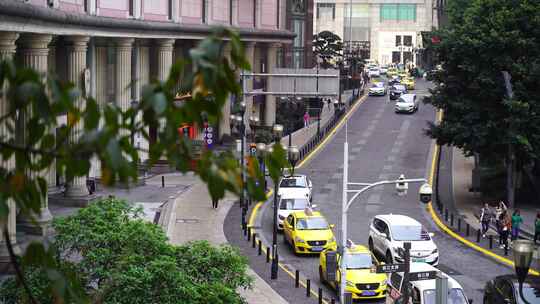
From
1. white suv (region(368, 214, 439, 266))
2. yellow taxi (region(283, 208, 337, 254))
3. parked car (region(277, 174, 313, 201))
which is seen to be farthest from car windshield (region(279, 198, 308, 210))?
white suv (region(368, 214, 439, 266))

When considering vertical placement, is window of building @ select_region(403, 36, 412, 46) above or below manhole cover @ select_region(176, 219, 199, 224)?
above

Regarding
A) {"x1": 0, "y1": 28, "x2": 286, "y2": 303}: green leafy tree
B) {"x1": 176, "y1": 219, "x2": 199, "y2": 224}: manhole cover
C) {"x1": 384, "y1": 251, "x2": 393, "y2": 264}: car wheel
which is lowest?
{"x1": 176, "y1": 219, "x2": 199, "y2": 224}: manhole cover

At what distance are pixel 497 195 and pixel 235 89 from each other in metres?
47.9

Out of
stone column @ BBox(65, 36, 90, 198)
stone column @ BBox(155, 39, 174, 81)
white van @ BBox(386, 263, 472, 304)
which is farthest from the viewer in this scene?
stone column @ BBox(155, 39, 174, 81)

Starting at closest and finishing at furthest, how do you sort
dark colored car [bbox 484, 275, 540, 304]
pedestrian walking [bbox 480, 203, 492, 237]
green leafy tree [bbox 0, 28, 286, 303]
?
green leafy tree [bbox 0, 28, 286, 303], dark colored car [bbox 484, 275, 540, 304], pedestrian walking [bbox 480, 203, 492, 237]

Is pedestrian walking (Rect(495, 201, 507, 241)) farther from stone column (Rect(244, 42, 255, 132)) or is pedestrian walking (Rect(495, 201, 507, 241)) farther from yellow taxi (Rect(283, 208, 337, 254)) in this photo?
stone column (Rect(244, 42, 255, 132))

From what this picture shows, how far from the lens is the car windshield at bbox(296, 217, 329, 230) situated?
3941cm

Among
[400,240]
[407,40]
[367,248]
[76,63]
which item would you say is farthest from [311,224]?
[407,40]

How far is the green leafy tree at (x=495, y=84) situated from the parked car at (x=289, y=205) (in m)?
8.66

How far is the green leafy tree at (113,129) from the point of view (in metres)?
5.51

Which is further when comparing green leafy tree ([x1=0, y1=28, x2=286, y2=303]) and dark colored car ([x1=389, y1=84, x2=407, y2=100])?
dark colored car ([x1=389, y1=84, x2=407, y2=100])

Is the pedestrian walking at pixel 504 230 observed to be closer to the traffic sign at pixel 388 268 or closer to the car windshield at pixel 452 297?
the car windshield at pixel 452 297

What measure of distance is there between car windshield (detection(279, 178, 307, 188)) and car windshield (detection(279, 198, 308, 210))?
4.97 meters

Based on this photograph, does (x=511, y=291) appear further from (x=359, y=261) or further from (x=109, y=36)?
(x=109, y=36)
